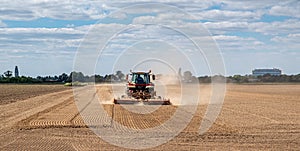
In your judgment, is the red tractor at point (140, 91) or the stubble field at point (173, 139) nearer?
the stubble field at point (173, 139)

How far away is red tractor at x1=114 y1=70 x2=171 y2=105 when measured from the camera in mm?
35344

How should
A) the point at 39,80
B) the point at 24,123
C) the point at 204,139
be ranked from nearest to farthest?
the point at 204,139, the point at 24,123, the point at 39,80

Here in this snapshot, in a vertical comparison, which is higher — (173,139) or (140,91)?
(140,91)

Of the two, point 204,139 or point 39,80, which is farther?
point 39,80

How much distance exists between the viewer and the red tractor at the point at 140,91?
35.3 metres

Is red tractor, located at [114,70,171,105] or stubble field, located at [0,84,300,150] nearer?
stubble field, located at [0,84,300,150]

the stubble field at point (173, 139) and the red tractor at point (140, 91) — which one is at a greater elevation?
the red tractor at point (140, 91)

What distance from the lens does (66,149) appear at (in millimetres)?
14742

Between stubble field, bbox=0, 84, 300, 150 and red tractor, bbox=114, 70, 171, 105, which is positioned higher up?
red tractor, bbox=114, 70, 171, 105

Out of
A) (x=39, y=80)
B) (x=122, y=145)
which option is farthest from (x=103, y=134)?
(x=39, y=80)

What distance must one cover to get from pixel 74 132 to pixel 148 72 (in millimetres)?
19380

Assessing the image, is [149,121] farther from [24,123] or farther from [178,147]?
[178,147]

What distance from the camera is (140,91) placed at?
37.1 m

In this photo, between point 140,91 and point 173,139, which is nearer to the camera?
point 173,139
